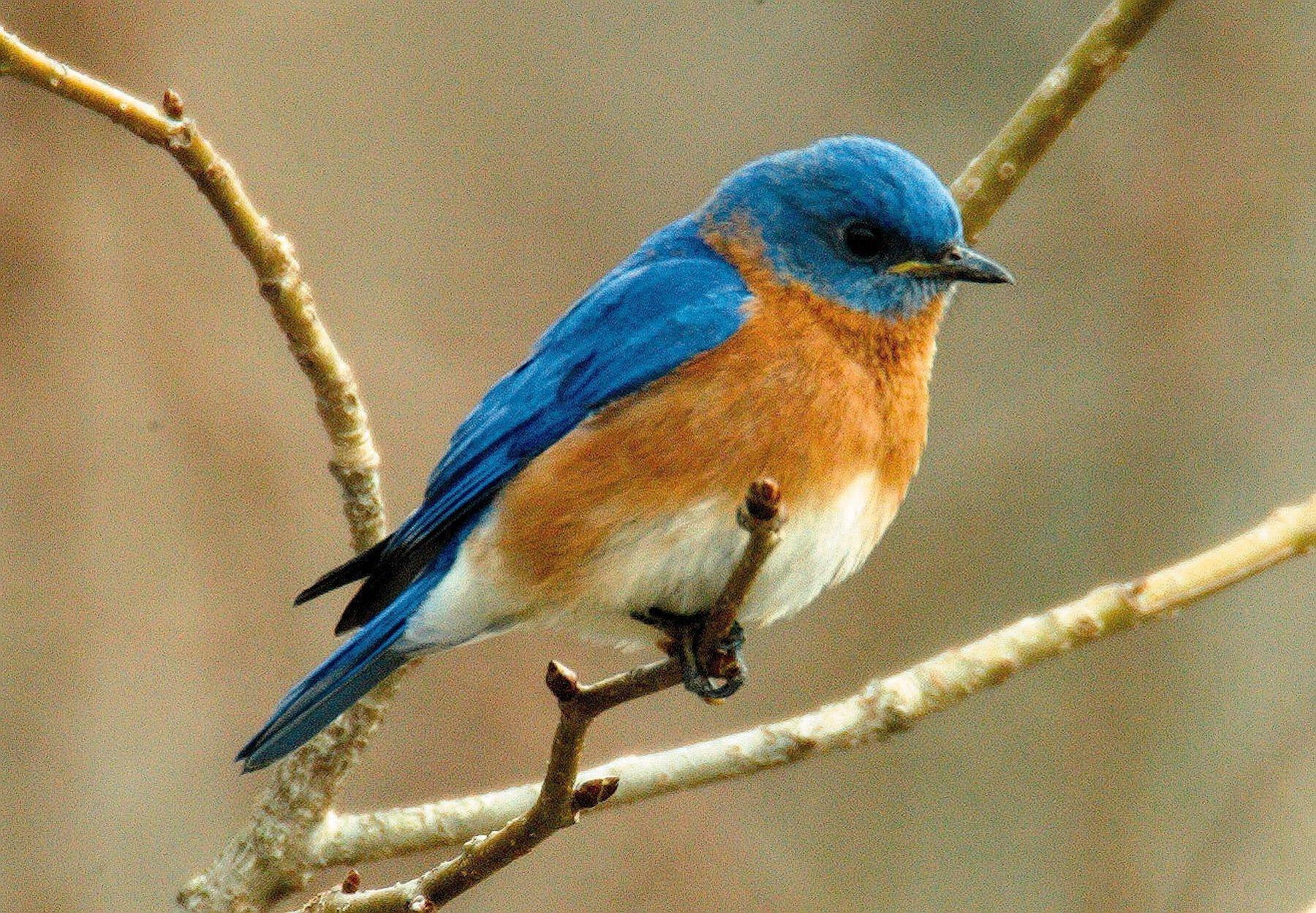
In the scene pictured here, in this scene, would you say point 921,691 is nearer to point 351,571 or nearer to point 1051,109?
point 351,571

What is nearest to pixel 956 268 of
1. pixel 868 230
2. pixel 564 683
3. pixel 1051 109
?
pixel 868 230

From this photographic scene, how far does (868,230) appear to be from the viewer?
131 inches

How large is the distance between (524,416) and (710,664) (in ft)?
2.76

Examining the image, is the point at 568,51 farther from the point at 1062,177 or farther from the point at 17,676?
the point at 17,676

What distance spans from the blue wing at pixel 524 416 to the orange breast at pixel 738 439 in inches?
2.3

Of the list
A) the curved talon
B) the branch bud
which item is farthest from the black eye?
the branch bud

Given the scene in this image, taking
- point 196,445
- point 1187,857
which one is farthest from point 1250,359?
point 196,445

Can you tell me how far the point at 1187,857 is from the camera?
16.2 feet

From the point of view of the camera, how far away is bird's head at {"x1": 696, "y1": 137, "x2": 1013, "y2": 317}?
3.24 metres

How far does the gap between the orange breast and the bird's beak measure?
0.11 meters

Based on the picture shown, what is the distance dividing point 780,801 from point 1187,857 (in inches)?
51.4

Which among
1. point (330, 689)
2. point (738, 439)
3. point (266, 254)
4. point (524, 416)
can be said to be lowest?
point (330, 689)

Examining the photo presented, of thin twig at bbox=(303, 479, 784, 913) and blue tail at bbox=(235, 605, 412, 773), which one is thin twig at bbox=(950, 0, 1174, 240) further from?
blue tail at bbox=(235, 605, 412, 773)

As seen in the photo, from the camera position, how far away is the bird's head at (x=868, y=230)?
128 inches
